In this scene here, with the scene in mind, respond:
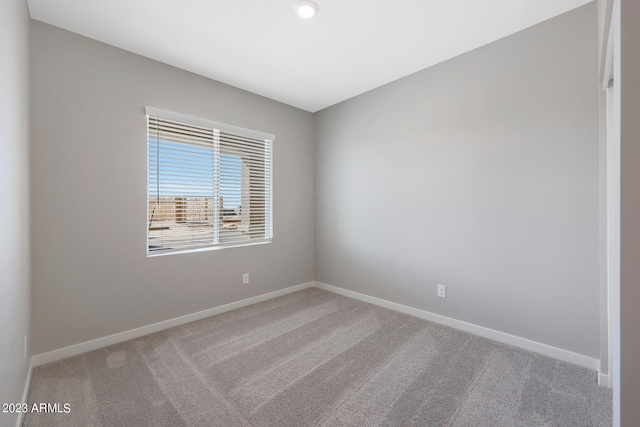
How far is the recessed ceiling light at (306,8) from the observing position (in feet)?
6.42

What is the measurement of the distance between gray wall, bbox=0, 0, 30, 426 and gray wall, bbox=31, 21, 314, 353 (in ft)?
0.72

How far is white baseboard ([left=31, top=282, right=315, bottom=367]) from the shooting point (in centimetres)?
215

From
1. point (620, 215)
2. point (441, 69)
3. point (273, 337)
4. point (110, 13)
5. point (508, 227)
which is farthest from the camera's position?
point (441, 69)

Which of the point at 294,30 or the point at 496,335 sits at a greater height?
the point at 294,30

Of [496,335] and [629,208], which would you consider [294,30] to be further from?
[496,335]

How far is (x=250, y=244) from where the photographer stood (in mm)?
3447

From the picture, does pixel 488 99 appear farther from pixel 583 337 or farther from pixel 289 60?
pixel 583 337

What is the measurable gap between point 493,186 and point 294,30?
7.19 feet

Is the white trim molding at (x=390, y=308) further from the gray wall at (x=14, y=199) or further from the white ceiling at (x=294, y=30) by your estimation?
the white ceiling at (x=294, y=30)

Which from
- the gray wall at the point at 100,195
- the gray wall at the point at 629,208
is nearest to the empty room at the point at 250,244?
the gray wall at the point at 100,195

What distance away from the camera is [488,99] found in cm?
250

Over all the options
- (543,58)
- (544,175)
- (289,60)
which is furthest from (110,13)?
(544,175)

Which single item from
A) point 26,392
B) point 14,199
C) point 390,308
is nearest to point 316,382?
point 390,308

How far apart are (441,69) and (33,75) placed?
3.50 metres
